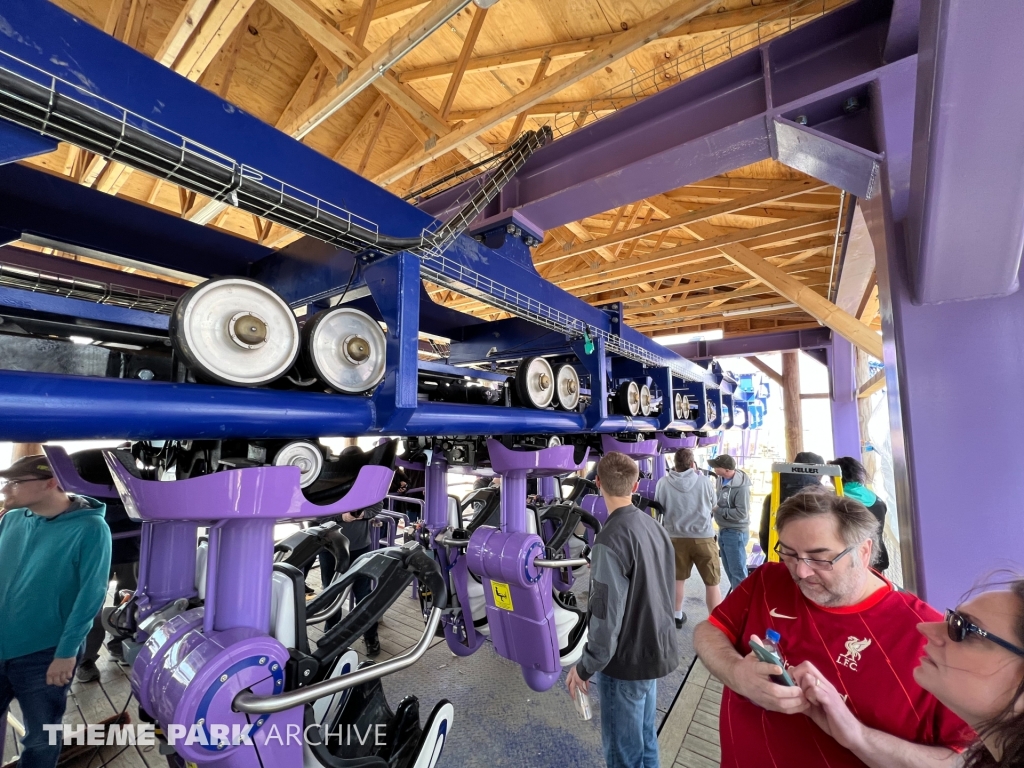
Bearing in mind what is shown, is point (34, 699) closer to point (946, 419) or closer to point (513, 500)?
point (513, 500)

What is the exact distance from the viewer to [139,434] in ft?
3.46

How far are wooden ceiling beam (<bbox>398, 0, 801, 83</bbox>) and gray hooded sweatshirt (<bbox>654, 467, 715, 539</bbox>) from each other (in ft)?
11.9

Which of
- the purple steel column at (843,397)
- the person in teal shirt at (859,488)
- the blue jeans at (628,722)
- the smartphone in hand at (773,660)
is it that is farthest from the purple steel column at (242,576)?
the purple steel column at (843,397)

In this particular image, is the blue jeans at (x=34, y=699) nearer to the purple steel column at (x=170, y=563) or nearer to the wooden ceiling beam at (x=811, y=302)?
the purple steel column at (x=170, y=563)

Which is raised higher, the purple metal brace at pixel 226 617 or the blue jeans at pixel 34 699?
the purple metal brace at pixel 226 617

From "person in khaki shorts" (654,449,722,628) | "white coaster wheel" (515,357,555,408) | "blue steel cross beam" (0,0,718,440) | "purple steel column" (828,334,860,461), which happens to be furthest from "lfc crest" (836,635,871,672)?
"purple steel column" (828,334,860,461)

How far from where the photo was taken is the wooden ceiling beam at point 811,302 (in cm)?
321

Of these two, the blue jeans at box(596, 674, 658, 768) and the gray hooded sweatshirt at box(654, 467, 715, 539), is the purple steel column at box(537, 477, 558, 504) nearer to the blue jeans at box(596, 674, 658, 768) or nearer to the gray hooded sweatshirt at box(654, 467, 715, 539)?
the gray hooded sweatshirt at box(654, 467, 715, 539)

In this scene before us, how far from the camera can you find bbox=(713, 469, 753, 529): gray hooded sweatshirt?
4.63m

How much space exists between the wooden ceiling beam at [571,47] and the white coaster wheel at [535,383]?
1.82 meters

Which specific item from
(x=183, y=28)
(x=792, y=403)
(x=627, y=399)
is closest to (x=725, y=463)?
(x=627, y=399)

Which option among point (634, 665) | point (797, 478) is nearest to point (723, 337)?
point (797, 478)

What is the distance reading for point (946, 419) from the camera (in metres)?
1.62

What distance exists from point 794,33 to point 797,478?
7.70 feet
